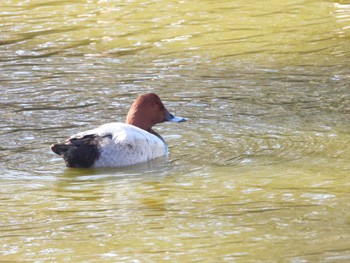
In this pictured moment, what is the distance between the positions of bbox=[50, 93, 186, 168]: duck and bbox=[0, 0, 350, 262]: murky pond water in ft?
0.36

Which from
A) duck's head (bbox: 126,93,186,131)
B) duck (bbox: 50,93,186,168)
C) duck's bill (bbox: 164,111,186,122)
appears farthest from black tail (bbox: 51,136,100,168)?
duck's bill (bbox: 164,111,186,122)

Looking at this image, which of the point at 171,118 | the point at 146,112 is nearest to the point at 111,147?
the point at 146,112

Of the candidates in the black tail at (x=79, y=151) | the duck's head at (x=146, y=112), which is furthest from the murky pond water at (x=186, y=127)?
the duck's head at (x=146, y=112)

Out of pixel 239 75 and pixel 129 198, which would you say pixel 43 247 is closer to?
pixel 129 198

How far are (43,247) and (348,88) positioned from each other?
20.9ft

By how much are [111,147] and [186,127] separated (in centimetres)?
145

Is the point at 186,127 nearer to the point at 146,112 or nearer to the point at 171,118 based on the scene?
the point at 171,118

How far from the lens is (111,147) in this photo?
9680 millimetres

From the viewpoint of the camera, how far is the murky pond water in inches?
282

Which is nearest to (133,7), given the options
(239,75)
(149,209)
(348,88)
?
(239,75)

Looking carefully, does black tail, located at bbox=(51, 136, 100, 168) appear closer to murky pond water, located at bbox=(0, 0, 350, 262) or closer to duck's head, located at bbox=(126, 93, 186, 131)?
murky pond water, located at bbox=(0, 0, 350, 262)

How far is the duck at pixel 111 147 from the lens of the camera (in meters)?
9.52

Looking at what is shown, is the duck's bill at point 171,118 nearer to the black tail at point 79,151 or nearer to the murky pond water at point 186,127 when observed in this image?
the murky pond water at point 186,127

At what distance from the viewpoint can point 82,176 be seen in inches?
371
